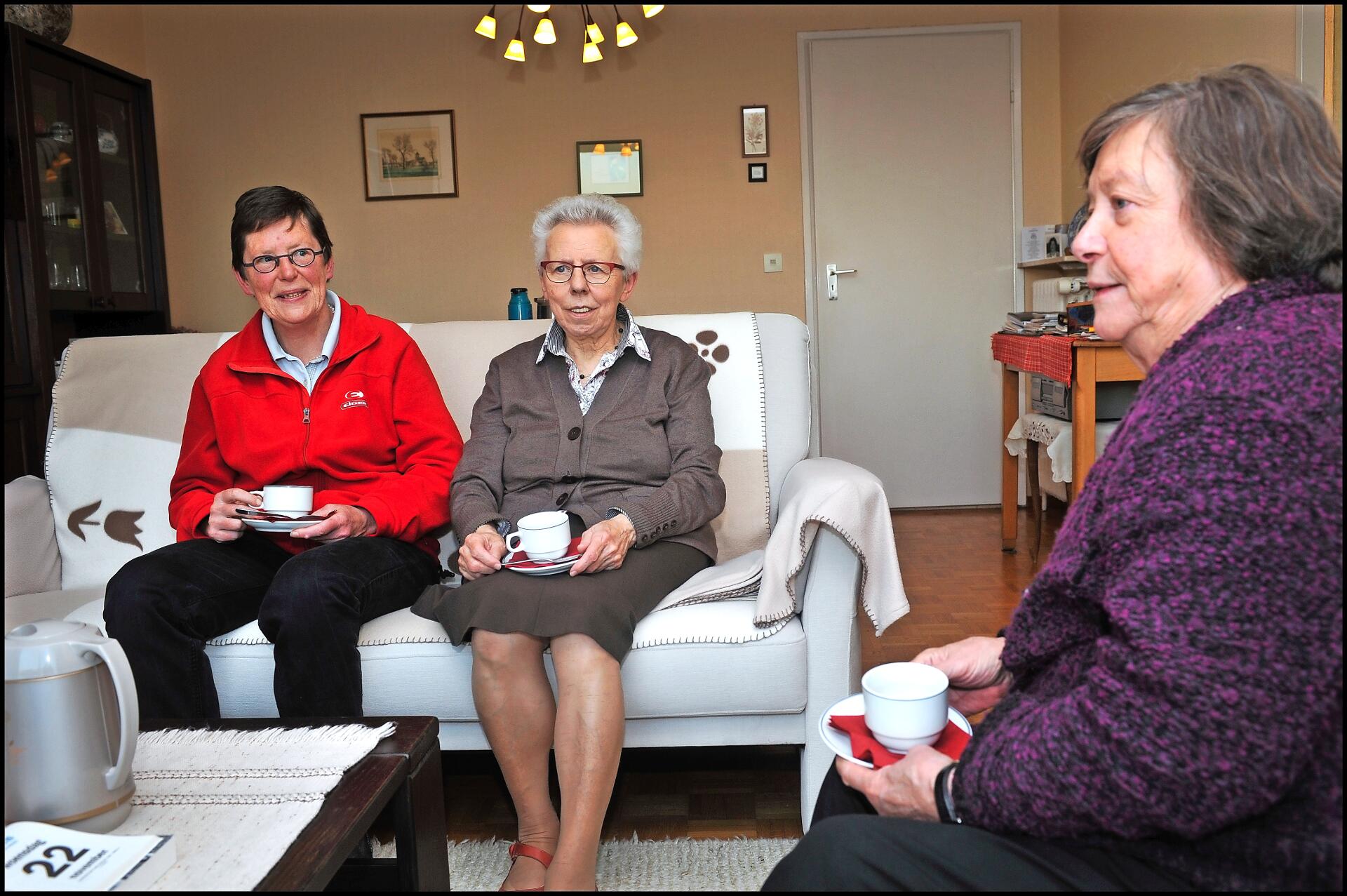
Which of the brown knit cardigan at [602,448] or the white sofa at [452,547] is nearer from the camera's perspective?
the white sofa at [452,547]

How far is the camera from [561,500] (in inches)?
73.9

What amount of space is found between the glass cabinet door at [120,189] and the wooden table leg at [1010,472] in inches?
139

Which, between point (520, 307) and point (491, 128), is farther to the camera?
point (491, 128)

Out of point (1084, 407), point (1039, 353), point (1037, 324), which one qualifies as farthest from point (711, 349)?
point (1037, 324)

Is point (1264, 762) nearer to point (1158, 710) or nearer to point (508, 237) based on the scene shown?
point (1158, 710)

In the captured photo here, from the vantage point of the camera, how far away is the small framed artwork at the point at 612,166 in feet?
15.9

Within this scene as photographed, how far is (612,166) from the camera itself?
485 cm

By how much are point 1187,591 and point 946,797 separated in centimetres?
27

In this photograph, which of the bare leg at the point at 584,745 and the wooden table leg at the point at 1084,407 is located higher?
the wooden table leg at the point at 1084,407

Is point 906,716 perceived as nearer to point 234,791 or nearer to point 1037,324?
point 234,791

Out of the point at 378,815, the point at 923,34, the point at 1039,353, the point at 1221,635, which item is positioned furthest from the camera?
the point at 923,34

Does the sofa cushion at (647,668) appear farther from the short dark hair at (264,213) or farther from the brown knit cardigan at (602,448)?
the short dark hair at (264,213)

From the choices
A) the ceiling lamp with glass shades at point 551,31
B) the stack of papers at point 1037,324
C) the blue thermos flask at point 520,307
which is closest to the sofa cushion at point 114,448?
the blue thermos flask at point 520,307

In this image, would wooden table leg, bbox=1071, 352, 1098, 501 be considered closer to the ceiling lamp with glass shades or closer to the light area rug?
the light area rug
